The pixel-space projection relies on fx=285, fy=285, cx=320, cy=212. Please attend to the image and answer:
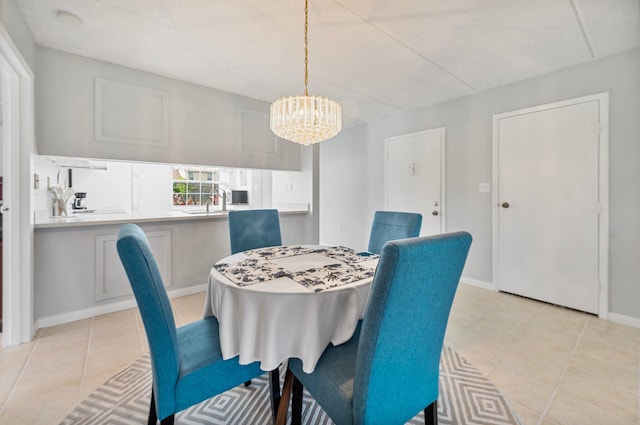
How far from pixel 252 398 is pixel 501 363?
162 cm

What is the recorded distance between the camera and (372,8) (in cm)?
188

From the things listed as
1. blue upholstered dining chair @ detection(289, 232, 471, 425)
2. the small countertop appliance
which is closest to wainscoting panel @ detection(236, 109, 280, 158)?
the small countertop appliance

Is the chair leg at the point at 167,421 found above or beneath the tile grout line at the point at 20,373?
Result: above

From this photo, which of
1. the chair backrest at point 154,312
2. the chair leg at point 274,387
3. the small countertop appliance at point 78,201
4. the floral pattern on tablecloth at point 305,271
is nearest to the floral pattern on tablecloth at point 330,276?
the floral pattern on tablecloth at point 305,271

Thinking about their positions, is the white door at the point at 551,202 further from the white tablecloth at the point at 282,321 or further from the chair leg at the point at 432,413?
the white tablecloth at the point at 282,321

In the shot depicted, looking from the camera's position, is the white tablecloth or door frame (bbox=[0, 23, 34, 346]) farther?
door frame (bbox=[0, 23, 34, 346])

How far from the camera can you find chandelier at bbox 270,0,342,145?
188cm

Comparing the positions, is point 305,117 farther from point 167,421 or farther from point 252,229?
point 167,421

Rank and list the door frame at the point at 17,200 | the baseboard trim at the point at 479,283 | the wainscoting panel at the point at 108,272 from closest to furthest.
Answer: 1. the door frame at the point at 17,200
2. the wainscoting panel at the point at 108,272
3. the baseboard trim at the point at 479,283

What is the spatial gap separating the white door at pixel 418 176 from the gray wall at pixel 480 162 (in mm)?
116

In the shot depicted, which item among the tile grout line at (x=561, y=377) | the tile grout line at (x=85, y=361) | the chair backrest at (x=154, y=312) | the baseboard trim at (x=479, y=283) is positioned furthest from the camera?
the baseboard trim at (x=479, y=283)

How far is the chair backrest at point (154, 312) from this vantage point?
96cm

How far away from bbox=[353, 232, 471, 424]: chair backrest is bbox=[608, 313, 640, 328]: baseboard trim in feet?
8.68

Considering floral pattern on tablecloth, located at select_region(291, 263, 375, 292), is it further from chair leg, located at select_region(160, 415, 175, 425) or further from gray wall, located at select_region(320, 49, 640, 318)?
gray wall, located at select_region(320, 49, 640, 318)
